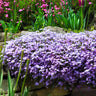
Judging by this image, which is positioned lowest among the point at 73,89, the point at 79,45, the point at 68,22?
the point at 73,89

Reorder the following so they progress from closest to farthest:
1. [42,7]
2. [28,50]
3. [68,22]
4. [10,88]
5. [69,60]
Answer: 1. [10,88]
2. [69,60]
3. [28,50]
4. [68,22]
5. [42,7]

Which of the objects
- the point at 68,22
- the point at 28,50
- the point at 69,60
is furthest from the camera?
the point at 68,22

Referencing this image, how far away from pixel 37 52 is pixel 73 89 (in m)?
0.72

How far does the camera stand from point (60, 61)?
2.53 meters

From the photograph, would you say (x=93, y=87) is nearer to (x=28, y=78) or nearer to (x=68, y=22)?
(x=28, y=78)

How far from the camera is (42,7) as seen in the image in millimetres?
5555

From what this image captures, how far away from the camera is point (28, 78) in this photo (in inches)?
107

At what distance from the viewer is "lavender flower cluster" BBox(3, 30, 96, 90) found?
2.50 m

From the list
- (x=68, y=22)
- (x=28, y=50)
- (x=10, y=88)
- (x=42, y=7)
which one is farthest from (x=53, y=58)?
(x=42, y=7)

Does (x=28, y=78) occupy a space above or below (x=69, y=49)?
below

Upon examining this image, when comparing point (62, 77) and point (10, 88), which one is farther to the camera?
point (62, 77)

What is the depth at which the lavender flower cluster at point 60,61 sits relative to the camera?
2504mm

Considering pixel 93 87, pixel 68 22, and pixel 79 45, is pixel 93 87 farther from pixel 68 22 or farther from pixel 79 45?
pixel 68 22

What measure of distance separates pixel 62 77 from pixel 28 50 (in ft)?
1.88
